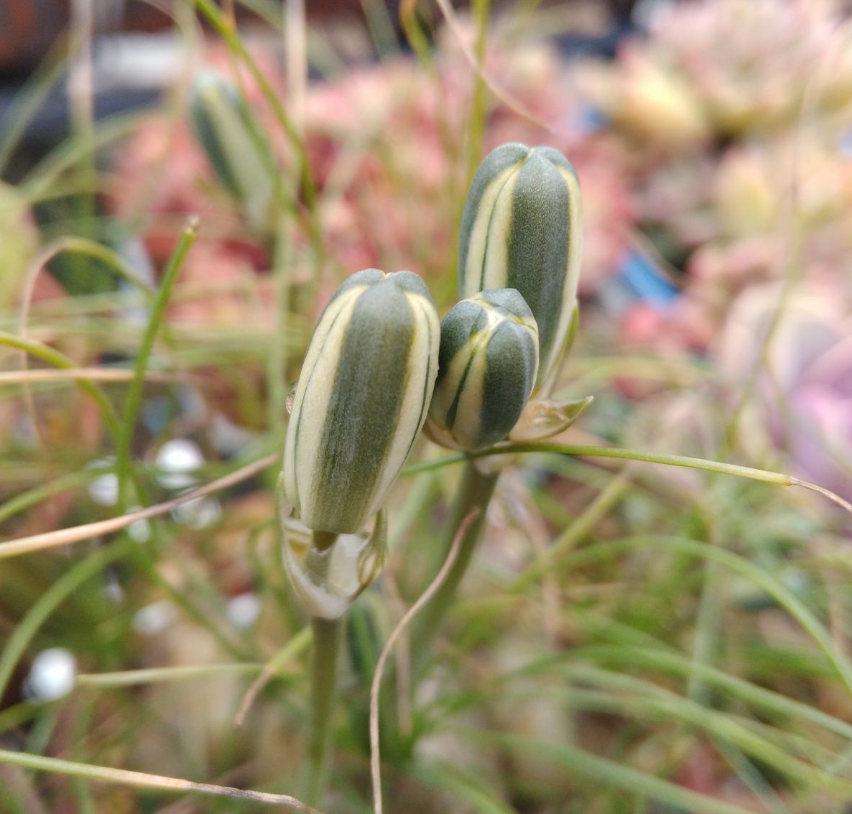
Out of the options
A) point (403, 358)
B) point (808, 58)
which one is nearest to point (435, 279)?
point (403, 358)

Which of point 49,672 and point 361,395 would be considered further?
point 49,672

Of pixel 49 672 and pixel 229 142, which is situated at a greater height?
pixel 229 142

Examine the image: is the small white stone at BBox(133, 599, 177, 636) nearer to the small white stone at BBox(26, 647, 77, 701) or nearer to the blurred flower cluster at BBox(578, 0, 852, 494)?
the small white stone at BBox(26, 647, 77, 701)

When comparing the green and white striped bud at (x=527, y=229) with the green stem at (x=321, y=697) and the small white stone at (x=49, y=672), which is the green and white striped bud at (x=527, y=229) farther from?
the small white stone at (x=49, y=672)

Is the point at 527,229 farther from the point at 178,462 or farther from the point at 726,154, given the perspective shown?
the point at 726,154

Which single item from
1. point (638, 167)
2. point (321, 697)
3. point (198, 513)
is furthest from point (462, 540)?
point (638, 167)
